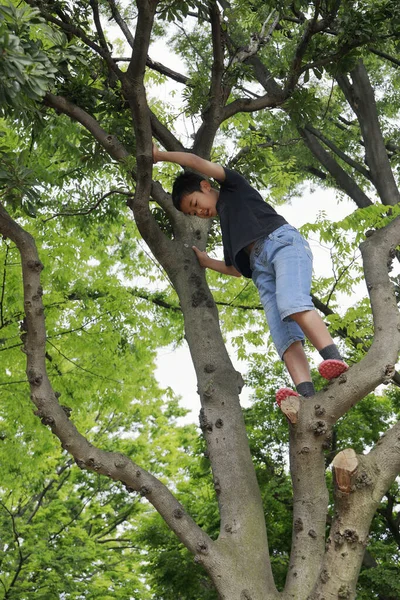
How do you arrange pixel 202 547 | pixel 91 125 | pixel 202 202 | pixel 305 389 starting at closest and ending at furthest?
pixel 202 547, pixel 305 389, pixel 202 202, pixel 91 125

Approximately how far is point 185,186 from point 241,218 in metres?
0.48

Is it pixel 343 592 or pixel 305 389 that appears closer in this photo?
pixel 343 592

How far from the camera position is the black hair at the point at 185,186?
13.8 feet

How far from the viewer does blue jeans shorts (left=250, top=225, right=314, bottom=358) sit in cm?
345

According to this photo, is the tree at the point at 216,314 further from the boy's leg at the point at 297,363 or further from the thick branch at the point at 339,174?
the thick branch at the point at 339,174

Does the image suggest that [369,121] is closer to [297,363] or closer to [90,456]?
[297,363]

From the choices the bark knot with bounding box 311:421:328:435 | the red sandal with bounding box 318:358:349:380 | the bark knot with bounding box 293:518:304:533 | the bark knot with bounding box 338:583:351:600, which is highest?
the red sandal with bounding box 318:358:349:380

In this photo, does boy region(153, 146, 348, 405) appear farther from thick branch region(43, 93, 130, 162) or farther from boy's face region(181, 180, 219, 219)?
thick branch region(43, 93, 130, 162)

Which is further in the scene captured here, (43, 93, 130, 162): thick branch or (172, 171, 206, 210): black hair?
(43, 93, 130, 162): thick branch

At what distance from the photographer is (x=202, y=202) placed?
13.7 feet

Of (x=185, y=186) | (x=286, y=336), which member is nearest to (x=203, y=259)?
(x=185, y=186)

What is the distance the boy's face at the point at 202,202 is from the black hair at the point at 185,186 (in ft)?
0.07

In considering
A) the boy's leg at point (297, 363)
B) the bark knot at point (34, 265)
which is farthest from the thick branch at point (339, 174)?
the bark knot at point (34, 265)

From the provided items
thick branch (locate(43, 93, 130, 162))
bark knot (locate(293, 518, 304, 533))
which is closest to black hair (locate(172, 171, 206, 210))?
thick branch (locate(43, 93, 130, 162))
